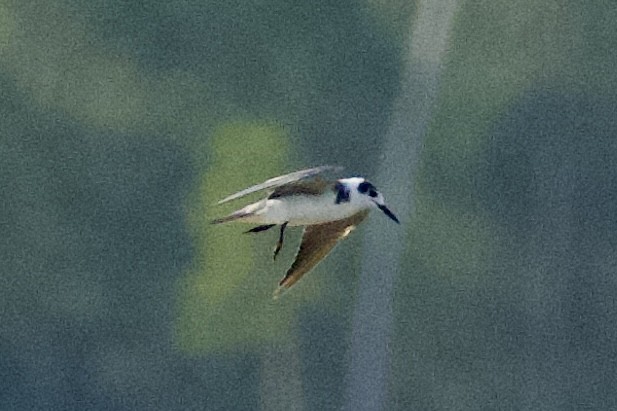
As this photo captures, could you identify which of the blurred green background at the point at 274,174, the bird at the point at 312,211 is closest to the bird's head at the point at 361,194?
the bird at the point at 312,211

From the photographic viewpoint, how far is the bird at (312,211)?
1.17m

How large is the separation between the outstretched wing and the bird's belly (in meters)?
0.02

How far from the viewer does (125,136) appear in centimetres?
295

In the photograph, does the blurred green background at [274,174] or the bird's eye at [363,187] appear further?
Result: the blurred green background at [274,174]

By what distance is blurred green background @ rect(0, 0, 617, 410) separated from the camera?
277 cm

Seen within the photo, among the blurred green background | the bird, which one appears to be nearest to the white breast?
the bird

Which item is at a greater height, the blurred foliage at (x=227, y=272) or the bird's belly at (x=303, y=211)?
the bird's belly at (x=303, y=211)

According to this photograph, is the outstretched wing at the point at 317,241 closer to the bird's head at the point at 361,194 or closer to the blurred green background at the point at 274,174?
the bird's head at the point at 361,194

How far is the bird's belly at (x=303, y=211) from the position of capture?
1163mm

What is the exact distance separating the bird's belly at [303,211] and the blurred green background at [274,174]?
1.52 metres

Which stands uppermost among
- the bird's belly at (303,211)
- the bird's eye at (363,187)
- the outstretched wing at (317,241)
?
the bird's eye at (363,187)

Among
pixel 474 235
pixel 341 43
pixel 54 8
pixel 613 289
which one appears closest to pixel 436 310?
pixel 474 235

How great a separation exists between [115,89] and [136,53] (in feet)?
0.30

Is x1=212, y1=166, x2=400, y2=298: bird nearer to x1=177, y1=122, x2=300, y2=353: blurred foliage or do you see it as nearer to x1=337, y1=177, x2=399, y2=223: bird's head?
x1=337, y1=177, x2=399, y2=223: bird's head
